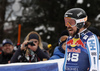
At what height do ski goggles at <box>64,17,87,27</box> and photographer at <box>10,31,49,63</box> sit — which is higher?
ski goggles at <box>64,17,87,27</box>

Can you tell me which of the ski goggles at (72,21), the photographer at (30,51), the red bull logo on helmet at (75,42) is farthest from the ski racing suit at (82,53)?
the photographer at (30,51)

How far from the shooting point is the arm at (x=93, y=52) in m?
3.34

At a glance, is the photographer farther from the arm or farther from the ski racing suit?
the arm

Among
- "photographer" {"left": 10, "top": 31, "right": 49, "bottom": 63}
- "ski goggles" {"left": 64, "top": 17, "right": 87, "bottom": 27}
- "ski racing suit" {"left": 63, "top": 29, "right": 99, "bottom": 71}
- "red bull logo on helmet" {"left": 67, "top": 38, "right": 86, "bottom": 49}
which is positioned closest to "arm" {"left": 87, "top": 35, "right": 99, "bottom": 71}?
"ski racing suit" {"left": 63, "top": 29, "right": 99, "bottom": 71}

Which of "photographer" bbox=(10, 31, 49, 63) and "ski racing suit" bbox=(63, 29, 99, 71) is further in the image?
"photographer" bbox=(10, 31, 49, 63)

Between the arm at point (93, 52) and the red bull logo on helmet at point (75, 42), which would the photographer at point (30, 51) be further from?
the arm at point (93, 52)

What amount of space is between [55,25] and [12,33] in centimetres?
375

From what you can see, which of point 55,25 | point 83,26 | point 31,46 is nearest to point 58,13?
point 55,25

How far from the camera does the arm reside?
334 cm

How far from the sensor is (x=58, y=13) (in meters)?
18.3

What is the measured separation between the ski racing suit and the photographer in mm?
1331

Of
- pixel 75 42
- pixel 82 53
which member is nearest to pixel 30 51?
pixel 75 42

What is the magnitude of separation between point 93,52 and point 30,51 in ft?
6.11

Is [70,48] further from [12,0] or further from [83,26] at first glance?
[12,0]
